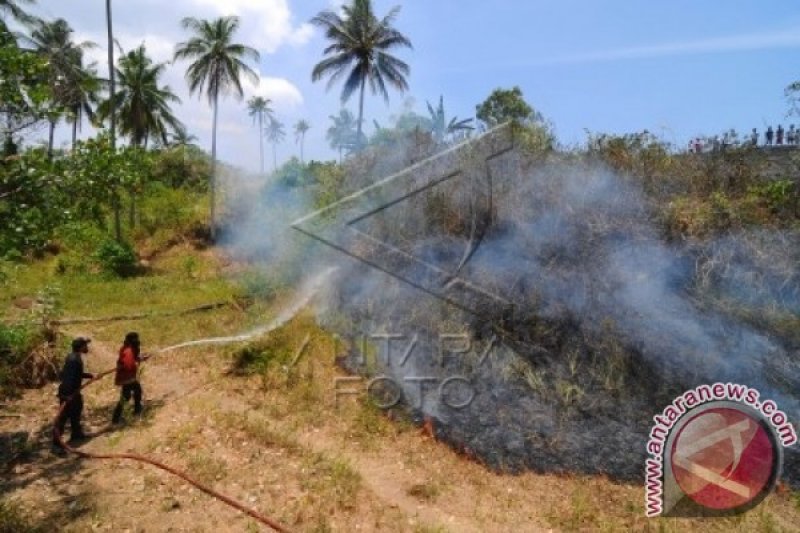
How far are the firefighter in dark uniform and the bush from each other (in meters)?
13.5

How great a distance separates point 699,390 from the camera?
27.0 feet

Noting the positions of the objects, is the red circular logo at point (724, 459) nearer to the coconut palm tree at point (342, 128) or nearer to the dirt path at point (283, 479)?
the dirt path at point (283, 479)

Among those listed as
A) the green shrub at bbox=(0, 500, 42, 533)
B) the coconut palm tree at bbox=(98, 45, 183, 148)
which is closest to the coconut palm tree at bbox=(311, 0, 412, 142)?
the coconut palm tree at bbox=(98, 45, 183, 148)

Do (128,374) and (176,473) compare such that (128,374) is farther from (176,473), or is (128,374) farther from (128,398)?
(176,473)

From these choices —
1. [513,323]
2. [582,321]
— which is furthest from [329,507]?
[582,321]

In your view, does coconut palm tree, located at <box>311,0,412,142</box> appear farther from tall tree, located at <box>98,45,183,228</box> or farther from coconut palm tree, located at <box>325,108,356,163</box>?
coconut palm tree, located at <box>325,108,356,163</box>

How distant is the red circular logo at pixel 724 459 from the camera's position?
21.6 ft

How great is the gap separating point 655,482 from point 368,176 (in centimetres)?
949

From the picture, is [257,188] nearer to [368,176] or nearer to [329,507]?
[368,176]

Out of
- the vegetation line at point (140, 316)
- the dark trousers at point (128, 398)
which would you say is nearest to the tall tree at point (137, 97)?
the vegetation line at point (140, 316)

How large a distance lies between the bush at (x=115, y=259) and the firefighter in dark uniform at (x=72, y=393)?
1353cm

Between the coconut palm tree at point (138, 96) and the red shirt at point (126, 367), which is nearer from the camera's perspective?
the red shirt at point (126, 367)

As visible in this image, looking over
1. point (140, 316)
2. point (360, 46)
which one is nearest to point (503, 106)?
point (360, 46)

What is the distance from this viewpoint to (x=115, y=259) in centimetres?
1955
